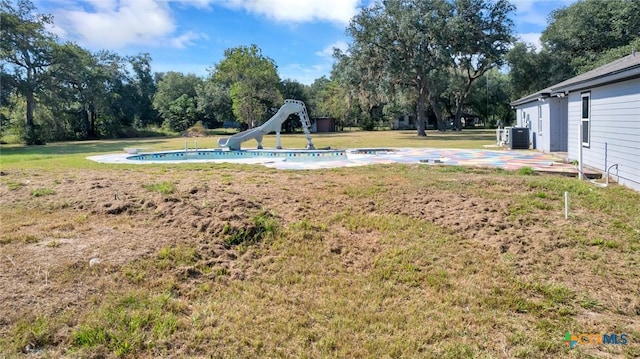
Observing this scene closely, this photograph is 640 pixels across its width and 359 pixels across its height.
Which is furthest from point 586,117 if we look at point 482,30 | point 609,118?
point 482,30

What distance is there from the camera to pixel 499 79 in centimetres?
4934

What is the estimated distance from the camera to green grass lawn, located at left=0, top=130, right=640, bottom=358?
276 centimetres

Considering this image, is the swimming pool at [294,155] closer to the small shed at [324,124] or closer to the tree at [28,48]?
the tree at [28,48]

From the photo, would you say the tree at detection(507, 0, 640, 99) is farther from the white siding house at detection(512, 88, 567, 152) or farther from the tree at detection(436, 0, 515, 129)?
the white siding house at detection(512, 88, 567, 152)

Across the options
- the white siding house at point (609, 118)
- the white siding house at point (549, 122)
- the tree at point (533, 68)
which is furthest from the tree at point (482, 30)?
the white siding house at point (609, 118)

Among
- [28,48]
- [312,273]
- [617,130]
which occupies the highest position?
[28,48]

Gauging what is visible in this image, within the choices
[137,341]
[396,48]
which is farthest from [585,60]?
[137,341]

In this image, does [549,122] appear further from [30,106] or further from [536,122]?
[30,106]

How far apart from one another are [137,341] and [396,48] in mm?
26150

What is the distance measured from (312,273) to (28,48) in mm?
34241

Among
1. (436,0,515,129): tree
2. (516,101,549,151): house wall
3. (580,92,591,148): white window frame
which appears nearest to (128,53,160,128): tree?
(436,0,515,129): tree

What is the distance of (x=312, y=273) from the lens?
3.88m
